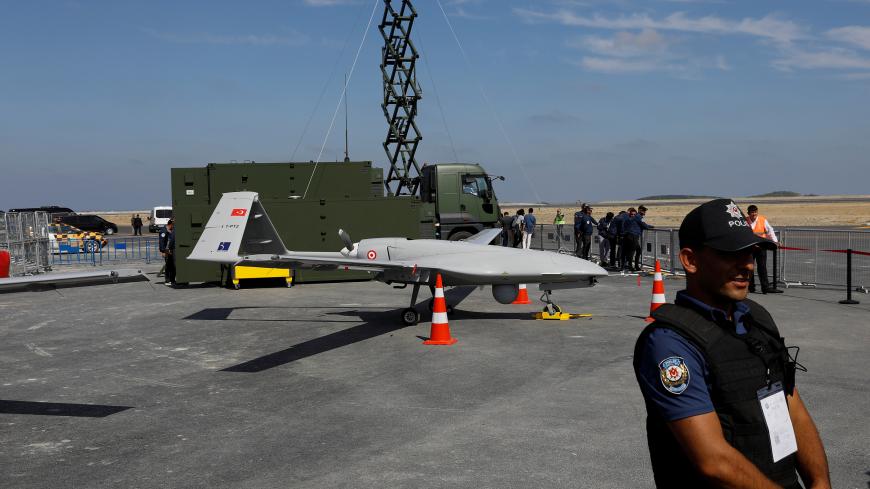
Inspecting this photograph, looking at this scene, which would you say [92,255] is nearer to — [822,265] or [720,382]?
[822,265]

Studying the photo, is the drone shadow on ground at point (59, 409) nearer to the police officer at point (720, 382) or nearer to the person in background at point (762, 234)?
the police officer at point (720, 382)

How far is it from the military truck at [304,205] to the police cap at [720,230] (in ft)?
59.9

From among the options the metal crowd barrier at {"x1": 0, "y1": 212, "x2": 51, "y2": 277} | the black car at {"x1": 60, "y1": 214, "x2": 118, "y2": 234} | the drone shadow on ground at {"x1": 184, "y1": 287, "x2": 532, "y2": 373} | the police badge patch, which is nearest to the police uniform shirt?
the police badge patch

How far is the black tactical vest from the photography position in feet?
8.38

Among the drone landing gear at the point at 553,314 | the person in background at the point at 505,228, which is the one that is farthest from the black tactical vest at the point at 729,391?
the person in background at the point at 505,228

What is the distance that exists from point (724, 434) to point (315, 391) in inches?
266

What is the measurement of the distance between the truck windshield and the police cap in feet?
75.2

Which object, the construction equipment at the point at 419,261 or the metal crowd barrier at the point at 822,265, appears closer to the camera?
the construction equipment at the point at 419,261

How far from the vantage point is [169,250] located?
2059 cm

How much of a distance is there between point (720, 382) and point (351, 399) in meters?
6.27

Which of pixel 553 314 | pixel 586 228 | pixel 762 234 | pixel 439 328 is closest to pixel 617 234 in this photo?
pixel 586 228

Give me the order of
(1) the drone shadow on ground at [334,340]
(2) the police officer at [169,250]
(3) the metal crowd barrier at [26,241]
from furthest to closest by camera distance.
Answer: (3) the metal crowd barrier at [26,241] < (2) the police officer at [169,250] < (1) the drone shadow on ground at [334,340]

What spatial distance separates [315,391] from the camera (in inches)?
344

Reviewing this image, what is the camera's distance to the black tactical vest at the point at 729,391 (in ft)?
8.38
